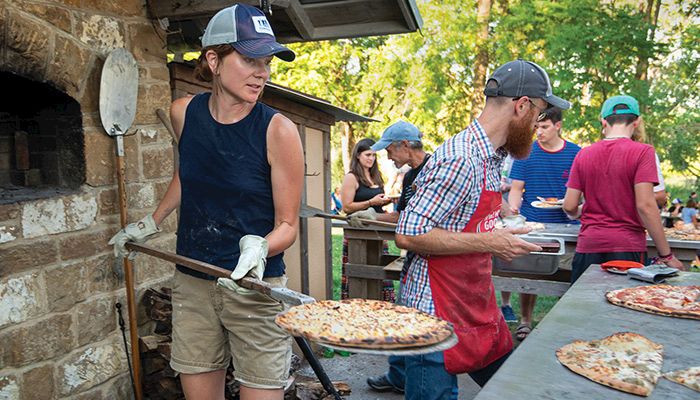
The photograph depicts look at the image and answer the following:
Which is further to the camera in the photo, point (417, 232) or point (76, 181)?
point (76, 181)

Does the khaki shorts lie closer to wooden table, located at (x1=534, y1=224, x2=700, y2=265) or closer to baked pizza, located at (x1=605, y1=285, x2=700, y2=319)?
baked pizza, located at (x1=605, y1=285, x2=700, y2=319)

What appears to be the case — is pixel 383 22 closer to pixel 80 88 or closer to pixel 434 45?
pixel 80 88

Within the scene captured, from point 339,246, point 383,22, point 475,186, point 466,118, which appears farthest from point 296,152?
point 466,118

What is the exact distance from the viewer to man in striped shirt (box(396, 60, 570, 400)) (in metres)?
2.34

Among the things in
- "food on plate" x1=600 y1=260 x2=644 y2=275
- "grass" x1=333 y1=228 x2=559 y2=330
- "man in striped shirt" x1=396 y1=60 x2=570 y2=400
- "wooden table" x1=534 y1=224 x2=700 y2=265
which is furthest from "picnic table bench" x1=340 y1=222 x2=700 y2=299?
"man in striped shirt" x1=396 y1=60 x2=570 y2=400

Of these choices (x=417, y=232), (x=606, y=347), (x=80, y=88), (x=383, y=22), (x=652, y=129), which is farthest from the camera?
(x=652, y=129)

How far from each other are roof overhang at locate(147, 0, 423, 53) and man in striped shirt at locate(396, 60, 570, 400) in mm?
1959

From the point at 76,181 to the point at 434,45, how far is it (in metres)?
13.5

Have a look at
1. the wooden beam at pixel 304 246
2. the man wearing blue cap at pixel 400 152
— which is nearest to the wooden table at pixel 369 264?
the wooden beam at pixel 304 246

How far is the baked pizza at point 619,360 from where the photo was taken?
1.75m

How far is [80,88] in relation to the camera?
3217 mm

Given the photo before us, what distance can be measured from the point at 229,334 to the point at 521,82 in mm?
1628

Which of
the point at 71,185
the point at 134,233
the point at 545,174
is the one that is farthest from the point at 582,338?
the point at 545,174

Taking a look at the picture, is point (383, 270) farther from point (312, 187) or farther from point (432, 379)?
point (432, 379)
